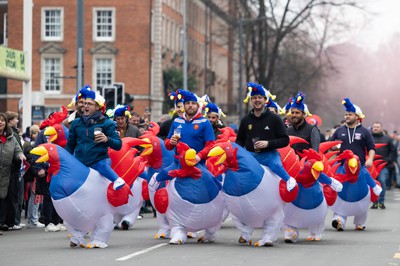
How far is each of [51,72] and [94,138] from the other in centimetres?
5651

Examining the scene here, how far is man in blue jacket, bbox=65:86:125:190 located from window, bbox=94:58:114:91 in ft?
181

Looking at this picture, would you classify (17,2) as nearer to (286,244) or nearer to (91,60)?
(91,60)

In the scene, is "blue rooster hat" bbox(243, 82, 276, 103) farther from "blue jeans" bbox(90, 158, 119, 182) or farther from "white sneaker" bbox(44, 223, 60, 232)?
"white sneaker" bbox(44, 223, 60, 232)

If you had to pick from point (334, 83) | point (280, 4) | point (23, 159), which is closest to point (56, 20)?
point (280, 4)

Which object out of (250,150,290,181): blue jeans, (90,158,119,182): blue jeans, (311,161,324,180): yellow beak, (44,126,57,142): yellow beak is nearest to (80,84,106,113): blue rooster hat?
(90,158,119,182): blue jeans

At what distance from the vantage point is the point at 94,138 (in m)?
14.6

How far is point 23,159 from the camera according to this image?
1869 centimetres

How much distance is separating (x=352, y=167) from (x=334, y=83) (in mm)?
73797

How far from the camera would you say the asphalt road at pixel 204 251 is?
1308 cm

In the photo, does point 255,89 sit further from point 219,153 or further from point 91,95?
point 91,95

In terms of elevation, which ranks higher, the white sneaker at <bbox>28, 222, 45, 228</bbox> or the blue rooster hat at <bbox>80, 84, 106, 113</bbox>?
the blue rooster hat at <bbox>80, 84, 106, 113</bbox>

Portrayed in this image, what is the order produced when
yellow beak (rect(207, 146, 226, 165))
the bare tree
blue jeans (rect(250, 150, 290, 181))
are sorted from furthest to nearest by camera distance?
the bare tree → blue jeans (rect(250, 150, 290, 181)) → yellow beak (rect(207, 146, 226, 165))

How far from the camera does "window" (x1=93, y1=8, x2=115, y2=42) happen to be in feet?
228

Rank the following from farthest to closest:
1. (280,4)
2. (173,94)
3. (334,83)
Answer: (334,83) → (280,4) → (173,94)
